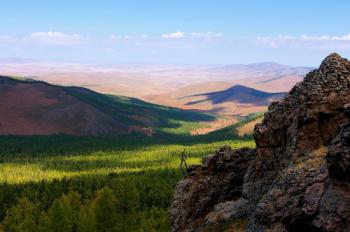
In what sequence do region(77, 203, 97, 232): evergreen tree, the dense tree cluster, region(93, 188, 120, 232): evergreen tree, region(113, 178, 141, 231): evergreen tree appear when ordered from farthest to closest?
1. region(113, 178, 141, 231): evergreen tree
2. the dense tree cluster
3. region(93, 188, 120, 232): evergreen tree
4. region(77, 203, 97, 232): evergreen tree

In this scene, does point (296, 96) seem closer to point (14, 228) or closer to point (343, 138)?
point (343, 138)

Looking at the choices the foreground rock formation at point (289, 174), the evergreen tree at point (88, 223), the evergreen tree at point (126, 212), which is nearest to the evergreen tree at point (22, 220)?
the evergreen tree at point (88, 223)

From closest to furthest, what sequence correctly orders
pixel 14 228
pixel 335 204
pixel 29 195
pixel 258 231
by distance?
pixel 335 204 < pixel 258 231 < pixel 14 228 < pixel 29 195

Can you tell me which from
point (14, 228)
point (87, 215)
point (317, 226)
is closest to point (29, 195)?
point (14, 228)

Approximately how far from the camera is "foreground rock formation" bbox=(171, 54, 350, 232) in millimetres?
23719

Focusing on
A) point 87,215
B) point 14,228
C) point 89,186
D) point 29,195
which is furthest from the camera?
point 89,186

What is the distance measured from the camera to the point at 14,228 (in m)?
108

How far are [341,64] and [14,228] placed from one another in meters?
94.7

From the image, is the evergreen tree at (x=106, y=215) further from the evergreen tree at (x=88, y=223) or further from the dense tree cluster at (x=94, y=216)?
the evergreen tree at (x=88, y=223)

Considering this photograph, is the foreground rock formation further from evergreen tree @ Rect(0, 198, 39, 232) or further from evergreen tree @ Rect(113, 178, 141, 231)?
evergreen tree @ Rect(0, 198, 39, 232)

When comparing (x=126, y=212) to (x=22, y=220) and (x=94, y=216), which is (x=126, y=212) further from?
(x=22, y=220)

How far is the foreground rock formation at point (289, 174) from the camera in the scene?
23.7 meters

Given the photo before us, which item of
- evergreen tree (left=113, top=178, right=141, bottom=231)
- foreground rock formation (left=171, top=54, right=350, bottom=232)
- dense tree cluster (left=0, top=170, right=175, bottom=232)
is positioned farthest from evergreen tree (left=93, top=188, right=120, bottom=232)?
foreground rock formation (left=171, top=54, right=350, bottom=232)

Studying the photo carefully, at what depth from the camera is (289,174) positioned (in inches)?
1126
